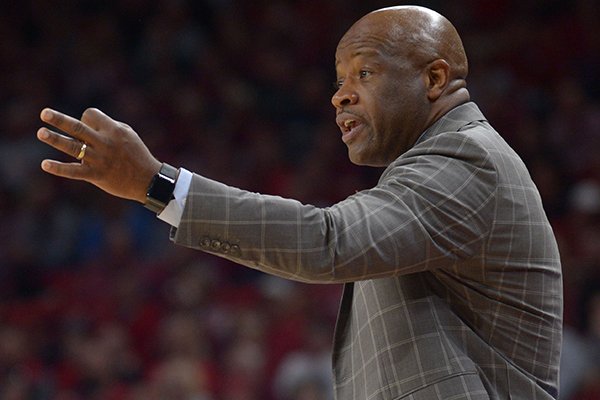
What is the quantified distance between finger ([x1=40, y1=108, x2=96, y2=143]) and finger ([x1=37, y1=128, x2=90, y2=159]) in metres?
0.01

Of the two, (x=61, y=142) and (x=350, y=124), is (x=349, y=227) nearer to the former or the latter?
(x=350, y=124)

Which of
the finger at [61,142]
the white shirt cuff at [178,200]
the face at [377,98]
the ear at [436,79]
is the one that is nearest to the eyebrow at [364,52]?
the face at [377,98]

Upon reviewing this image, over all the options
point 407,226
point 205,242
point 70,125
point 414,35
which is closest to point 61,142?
point 70,125

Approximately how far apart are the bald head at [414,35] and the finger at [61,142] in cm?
65

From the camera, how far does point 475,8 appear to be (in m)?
6.42

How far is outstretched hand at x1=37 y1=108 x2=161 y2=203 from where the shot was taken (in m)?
1.67

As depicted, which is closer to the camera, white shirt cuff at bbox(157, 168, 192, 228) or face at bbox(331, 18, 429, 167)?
white shirt cuff at bbox(157, 168, 192, 228)

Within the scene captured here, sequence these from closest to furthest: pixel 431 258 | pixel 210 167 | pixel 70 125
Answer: pixel 70 125 → pixel 431 258 → pixel 210 167

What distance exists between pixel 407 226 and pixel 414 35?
46cm

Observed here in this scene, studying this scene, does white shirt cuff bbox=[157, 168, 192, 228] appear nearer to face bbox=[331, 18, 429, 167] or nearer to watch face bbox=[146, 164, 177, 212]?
watch face bbox=[146, 164, 177, 212]

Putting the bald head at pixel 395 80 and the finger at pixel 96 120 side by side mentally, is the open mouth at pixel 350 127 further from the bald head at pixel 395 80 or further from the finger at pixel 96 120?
the finger at pixel 96 120

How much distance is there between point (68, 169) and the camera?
1.67 m

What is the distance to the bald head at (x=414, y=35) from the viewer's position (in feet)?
6.62

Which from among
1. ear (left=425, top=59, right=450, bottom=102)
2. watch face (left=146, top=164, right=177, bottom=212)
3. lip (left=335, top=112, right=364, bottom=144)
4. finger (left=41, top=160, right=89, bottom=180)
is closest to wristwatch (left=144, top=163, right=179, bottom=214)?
watch face (left=146, top=164, right=177, bottom=212)
